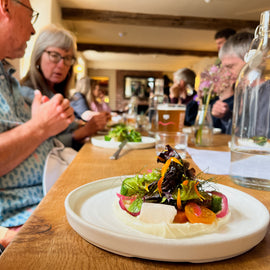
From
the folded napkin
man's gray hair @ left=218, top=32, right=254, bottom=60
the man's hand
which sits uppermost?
man's gray hair @ left=218, top=32, right=254, bottom=60

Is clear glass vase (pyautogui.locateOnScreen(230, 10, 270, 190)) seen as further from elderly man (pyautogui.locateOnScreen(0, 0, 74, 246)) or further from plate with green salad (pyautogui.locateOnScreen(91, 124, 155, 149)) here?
elderly man (pyautogui.locateOnScreen(0, 0, 74, 246))

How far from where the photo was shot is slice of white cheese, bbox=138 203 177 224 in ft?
1.27

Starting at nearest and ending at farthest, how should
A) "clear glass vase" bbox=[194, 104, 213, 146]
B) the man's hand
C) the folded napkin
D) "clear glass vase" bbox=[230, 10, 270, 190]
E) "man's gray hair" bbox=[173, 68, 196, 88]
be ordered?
"clear glass vase" bbox=[230, 10, 270, 190] < the folded napkin < the man's hand < "clear glass vase" bbox=[194, 104, 213, 146] < "man's gray hair" bbox=[173, 68, 196, 88]

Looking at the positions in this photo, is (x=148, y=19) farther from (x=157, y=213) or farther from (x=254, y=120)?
(x=157, y=213)

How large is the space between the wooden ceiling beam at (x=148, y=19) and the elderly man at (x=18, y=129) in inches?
198

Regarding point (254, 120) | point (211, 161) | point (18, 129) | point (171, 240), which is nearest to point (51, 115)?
point (18, 129)

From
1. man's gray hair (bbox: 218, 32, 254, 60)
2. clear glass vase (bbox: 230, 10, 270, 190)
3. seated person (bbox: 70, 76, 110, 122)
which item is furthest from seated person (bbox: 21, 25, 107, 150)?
clear glass vase (bbox: 230, 10, 270, 190)

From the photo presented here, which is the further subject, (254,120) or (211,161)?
(211,161)

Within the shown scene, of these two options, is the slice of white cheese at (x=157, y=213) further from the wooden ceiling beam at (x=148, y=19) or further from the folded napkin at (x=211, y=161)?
the wooden ceiling beam at (x=148, y=19)

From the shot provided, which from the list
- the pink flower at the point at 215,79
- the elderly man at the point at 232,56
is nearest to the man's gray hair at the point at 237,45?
the elderly man at the point at 232,56

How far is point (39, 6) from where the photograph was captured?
491 centimetres

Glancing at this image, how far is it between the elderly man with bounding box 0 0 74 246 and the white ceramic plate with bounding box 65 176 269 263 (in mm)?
614

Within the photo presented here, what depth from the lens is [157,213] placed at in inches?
15.2

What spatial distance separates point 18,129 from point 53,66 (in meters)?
1.02
